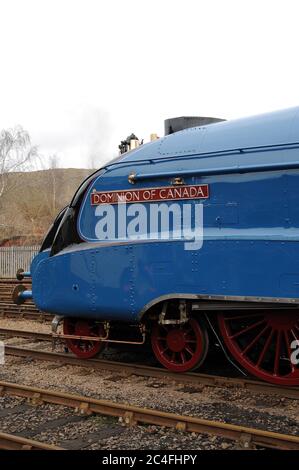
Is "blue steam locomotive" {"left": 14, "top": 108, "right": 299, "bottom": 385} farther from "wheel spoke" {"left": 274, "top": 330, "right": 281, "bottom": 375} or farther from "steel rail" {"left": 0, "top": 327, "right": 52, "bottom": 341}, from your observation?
"steel rail" {"left": 0, "top": 327, "right": 52, "bottom": 341}

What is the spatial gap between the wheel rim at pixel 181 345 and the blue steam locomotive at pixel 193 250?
14 millimetres

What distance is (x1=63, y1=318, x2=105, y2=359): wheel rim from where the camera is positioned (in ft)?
24.7

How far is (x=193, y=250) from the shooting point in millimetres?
6098

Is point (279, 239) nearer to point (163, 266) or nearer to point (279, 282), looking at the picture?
point (279, 282)

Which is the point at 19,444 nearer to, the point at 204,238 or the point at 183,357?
the point at 183,357

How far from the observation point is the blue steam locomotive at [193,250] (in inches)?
224

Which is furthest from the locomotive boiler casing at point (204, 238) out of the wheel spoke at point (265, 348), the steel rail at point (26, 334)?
the steel rail at point (26, 334)

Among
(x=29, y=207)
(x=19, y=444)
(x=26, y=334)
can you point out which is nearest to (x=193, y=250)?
(x=19, y=444)

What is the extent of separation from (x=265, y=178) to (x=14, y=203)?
153 ft

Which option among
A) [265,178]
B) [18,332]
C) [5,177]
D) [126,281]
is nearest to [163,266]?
[126,281]

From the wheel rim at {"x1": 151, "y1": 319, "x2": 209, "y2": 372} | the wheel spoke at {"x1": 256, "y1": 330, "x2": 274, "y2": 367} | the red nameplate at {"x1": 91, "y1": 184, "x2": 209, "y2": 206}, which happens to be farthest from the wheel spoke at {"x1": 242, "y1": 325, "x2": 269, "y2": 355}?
the red nameplate at {"x1": 91, "y1": 184, "x2": 209, "y2": 206}

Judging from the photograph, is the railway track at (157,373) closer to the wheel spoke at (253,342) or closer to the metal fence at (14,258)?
the wheel spoke at (253,342)

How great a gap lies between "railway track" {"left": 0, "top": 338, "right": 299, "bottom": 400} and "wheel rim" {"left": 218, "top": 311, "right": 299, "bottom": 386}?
0.17m
